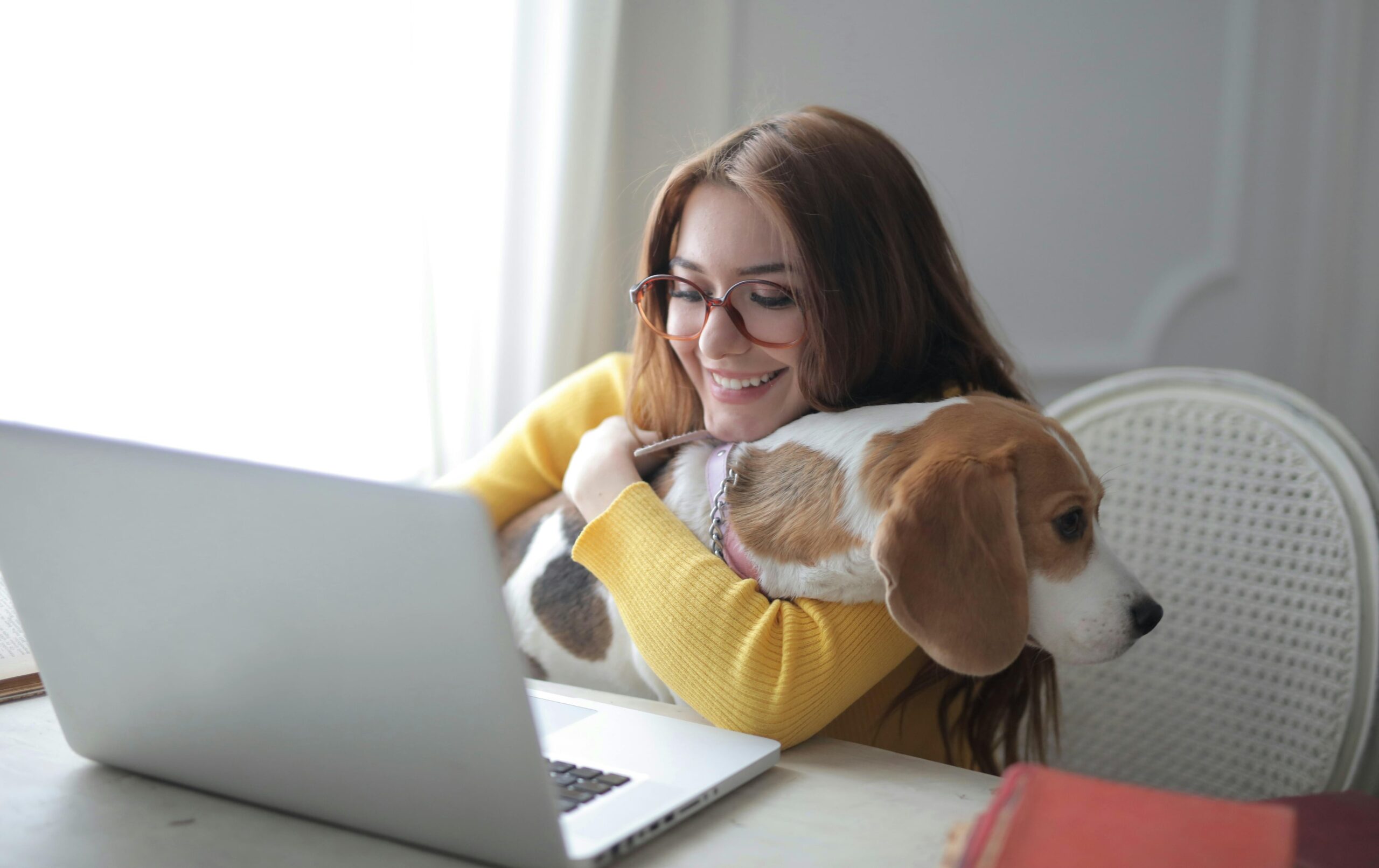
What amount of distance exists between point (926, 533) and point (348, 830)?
19.8 inches

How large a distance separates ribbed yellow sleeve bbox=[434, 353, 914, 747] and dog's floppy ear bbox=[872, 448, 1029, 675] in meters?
0.15

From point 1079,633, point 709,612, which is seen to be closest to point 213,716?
point 709,612

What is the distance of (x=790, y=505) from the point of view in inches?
39.8

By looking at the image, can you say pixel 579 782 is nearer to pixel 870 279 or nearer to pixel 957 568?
pixel 957 568

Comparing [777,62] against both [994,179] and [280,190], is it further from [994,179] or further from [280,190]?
[280,190]

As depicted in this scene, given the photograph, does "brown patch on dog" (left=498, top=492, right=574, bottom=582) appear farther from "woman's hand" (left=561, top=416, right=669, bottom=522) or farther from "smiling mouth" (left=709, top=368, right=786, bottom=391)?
"smiling mouth" (left=709, top=368, right=786, bottom=391)

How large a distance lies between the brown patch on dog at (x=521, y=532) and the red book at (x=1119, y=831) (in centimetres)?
84

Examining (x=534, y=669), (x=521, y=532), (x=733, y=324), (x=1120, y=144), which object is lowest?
(x=534, y=669)

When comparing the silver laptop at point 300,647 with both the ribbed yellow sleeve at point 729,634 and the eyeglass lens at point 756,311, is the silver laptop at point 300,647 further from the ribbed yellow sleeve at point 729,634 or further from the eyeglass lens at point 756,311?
the eyeglass lens at point 756,311

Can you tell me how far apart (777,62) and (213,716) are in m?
1.86

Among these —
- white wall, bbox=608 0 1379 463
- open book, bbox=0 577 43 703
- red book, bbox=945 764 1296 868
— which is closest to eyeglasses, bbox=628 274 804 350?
red book, bbox=945 764 1296 868

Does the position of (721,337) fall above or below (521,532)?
above

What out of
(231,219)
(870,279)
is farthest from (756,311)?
(231,219)

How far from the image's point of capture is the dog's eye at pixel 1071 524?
0.93m
